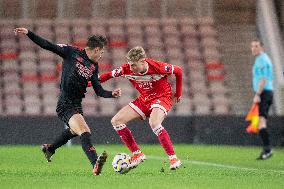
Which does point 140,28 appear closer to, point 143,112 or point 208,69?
point 208,69

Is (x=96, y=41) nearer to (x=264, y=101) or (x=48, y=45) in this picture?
(x=48, y=45)

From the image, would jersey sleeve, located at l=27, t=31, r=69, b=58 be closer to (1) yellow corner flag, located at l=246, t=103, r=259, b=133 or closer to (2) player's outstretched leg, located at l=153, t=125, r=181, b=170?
(2) player's outstretched leg, located at l=153, t=125, r=181, b=170

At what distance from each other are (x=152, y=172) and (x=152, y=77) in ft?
4.10

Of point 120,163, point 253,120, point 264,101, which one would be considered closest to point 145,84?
point 120,163

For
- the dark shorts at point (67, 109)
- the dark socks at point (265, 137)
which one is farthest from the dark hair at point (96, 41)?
the dark socks at point (265, 137)

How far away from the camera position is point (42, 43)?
33.0 feet

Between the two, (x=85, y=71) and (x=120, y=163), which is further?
(x=85, y=71)

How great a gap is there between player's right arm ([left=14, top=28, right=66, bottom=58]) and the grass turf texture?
135 centimetres

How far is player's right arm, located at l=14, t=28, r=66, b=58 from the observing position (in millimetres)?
9812

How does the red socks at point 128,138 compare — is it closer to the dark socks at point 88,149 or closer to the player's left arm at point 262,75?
the dark socks at point 88,149

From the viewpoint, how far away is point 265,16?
20312 millimetres

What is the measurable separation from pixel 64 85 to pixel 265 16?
10448 millimetres

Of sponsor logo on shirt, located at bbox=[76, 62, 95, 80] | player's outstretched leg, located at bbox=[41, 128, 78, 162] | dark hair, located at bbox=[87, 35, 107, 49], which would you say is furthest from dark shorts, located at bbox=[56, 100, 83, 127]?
player's outstretched leg, located at bbox=[41, 128, 78, 162]

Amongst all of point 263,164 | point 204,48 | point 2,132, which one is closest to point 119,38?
point 204,48
